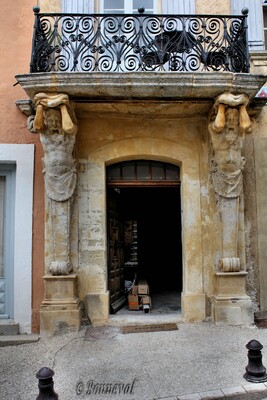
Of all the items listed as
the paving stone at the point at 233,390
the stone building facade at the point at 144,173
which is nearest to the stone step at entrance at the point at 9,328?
the stone building facade at the point at 144,173

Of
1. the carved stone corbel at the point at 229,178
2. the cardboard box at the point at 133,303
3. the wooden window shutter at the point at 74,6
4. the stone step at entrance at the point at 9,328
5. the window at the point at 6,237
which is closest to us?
the carved stone corbel at the point at 229,178

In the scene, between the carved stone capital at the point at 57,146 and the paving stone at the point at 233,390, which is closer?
the paving stone at the point at 233,390

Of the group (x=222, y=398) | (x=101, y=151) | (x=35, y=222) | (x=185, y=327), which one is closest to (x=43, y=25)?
(x=101, y=151)

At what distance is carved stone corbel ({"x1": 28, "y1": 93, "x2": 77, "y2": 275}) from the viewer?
18.3 feet

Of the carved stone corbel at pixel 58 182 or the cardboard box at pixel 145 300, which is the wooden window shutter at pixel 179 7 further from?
the cardboard box at pixel 145 300

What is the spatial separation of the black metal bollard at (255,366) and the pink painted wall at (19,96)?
3531mm

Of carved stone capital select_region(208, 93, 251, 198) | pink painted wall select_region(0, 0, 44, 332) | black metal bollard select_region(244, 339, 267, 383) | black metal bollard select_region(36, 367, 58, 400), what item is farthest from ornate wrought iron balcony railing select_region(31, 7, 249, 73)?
black metal bollard select_region(36, 367, 58, 400)

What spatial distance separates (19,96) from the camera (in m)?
6.23

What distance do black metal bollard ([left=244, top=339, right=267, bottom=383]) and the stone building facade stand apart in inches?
70.8

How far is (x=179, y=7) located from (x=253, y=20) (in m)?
1.45

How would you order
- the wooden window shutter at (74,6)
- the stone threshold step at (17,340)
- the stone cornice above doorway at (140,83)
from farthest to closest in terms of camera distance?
1. the wooden window shutter at (74,6)
2. the stone threshold step at (17,340)
3. the stone cornice above doorway at (140,83)

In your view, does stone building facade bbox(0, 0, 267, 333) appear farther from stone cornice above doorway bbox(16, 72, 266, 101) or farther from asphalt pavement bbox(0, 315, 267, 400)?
asphalt pavement bbox(0, 315, 267, 400)

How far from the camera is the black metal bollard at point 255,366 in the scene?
3738 millimetres

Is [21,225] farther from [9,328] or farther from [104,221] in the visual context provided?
[9,328]
